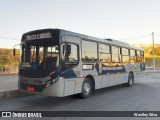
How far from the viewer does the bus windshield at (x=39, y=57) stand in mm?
9289

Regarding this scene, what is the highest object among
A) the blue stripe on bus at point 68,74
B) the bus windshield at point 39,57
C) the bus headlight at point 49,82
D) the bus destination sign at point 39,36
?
the bus destination sign at point 39,36

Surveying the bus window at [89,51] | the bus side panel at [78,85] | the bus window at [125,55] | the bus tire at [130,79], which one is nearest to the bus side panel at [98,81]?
the bus window at [89,51]

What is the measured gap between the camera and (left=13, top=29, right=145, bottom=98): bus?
361 inches

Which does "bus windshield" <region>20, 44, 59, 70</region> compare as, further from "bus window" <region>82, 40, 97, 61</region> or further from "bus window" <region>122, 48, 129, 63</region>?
"bus window" <region>122, 48, 129, 63</region>

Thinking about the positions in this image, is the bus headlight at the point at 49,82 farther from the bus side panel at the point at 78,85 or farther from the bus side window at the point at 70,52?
the bus side panel at the point at 78,85

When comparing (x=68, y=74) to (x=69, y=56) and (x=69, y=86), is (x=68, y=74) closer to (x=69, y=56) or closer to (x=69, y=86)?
(x=69, y=86)

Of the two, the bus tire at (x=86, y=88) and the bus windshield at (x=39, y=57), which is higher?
the bus windshield at (x=39, y=57)

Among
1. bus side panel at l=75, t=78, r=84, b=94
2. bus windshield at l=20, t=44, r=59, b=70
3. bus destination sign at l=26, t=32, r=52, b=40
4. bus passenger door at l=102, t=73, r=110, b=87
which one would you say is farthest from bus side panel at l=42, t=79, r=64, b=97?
bus passenger door at l=102, t=73, r=110, b=87

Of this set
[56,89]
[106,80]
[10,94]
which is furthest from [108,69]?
[10,94]

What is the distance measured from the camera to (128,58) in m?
16.2

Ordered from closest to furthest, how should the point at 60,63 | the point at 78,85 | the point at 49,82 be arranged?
the point at 49,82, the point at 60,63, the point at 78,85

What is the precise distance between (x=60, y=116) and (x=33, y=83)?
8.67 feet

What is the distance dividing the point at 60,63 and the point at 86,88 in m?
2.43

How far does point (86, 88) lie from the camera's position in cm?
1108
